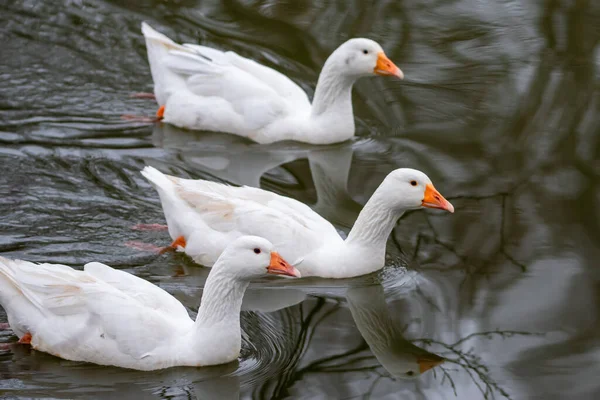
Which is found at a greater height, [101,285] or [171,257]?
[101,285]

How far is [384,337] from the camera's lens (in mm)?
7918

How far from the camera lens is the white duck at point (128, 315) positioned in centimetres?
708

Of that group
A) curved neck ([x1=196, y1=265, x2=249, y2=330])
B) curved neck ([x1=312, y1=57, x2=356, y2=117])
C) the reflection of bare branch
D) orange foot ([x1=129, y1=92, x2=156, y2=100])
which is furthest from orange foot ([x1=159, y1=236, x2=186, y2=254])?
orange foot ([x1=129, y1=92, x2=156, y2=100])

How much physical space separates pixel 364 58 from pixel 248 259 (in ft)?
14.8

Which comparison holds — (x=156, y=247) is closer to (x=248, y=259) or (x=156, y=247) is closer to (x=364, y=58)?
(x=248, y=259)

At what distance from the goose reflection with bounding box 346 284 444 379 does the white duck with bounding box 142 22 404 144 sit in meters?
3.27

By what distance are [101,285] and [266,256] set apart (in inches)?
44.5

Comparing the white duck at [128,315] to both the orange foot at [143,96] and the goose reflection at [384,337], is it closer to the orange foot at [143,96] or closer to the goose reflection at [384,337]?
the goose reflection at [384,337]

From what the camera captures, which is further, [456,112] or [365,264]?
[456,112]

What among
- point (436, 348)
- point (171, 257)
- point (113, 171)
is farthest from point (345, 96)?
point (436, 348)

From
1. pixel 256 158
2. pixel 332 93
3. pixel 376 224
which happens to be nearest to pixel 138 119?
pixel 256 158

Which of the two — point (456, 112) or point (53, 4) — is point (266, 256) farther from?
point (53, 4)

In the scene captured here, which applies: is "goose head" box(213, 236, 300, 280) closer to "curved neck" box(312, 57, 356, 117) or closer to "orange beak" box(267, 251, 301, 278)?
"orange beak" box(267, 251, 301, 278)

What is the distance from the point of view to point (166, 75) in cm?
1191
